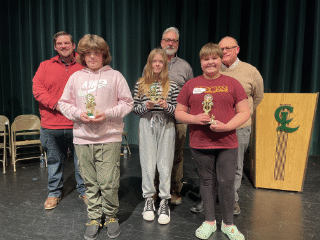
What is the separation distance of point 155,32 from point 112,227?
4.56 meters

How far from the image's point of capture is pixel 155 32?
558cm

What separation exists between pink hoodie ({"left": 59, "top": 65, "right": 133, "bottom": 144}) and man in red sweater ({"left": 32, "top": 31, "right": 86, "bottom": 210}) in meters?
0.53

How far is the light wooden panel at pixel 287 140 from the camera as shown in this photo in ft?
9.77

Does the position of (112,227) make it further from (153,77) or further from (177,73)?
(177,73)

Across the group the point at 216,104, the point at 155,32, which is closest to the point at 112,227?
the point at 216,104

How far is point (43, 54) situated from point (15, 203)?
13.0 feet

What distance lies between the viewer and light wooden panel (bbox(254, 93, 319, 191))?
2.98 meters

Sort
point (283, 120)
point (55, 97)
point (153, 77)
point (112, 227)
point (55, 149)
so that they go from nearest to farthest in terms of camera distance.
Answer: point (112, 227)
point (153, 77)
point (55, 97)
point (55, 149)
point (283, 120)

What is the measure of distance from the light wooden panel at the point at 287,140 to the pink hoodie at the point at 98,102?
1894mm

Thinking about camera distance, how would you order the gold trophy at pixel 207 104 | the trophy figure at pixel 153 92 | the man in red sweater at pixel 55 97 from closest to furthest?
the gold trophy at pixel 207 104 < the trophy figure at pixel 153 92 < the man in red sweater at pixel 55 97

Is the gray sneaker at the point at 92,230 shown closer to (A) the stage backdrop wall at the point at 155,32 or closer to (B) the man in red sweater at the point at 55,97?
(B) the man in red sweater at the point at 55,97

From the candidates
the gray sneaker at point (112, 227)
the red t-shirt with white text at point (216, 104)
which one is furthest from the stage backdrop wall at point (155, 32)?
the red t-shirt with white text at point (216, 104)

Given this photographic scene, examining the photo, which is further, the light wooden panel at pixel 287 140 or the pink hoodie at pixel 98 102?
the light wooden panel at pixel 287 140

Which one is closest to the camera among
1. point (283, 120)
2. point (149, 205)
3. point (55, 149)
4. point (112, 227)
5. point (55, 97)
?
point (112, 227)
